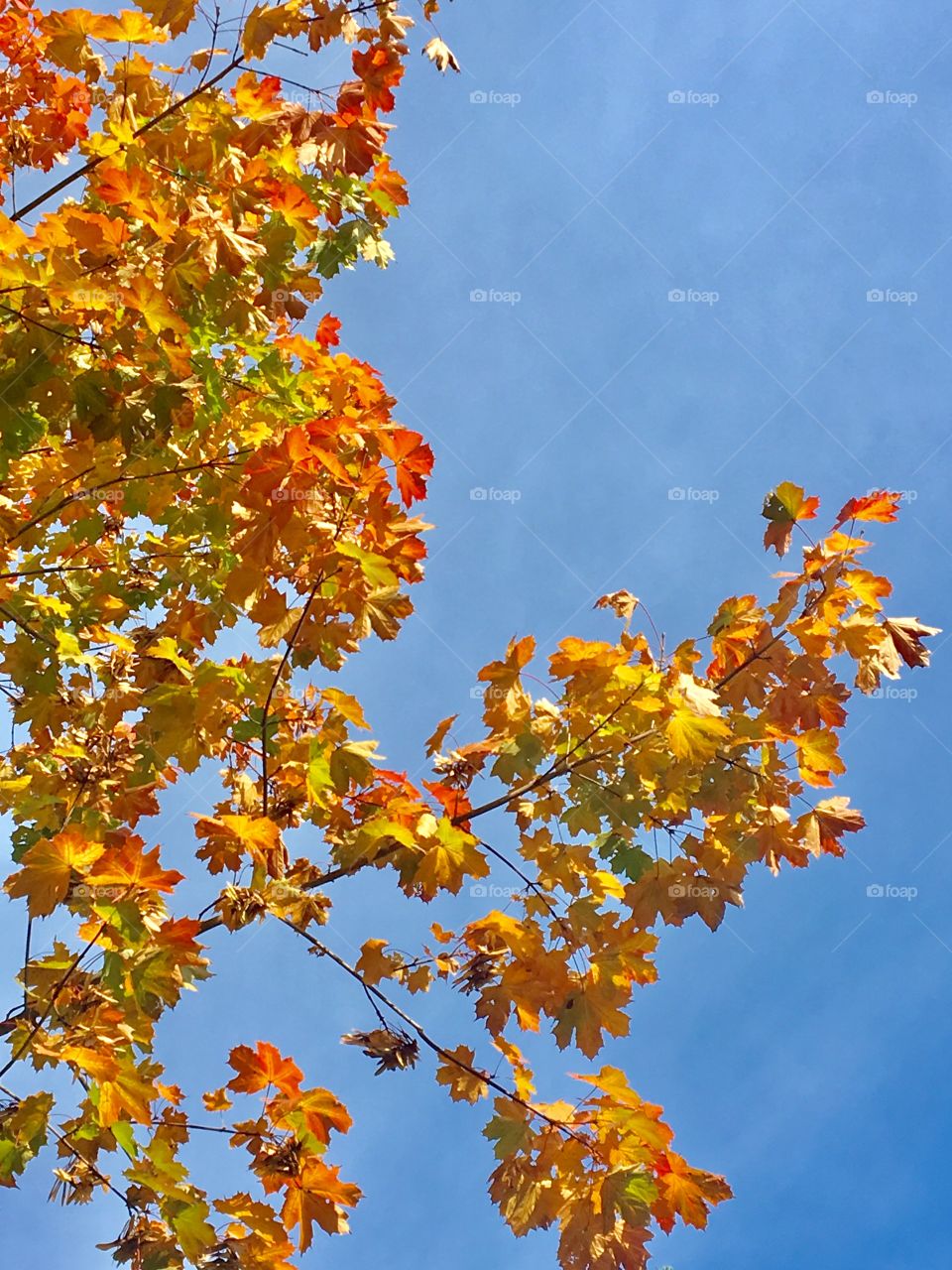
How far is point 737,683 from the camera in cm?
348

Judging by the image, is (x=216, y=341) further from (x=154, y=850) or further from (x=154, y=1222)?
(x=154, y=1222)

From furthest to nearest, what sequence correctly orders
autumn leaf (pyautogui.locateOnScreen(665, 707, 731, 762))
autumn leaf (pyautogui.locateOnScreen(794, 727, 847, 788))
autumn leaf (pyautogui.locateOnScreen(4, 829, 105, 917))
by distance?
autumn leaf (pyautogui.locateOnScreen(794, 727, 847, 788)) → autumn leaf (pyautogui.locateOnScreen(665, 707, 731, 762)) → autumn leaf (pyautogui.locateOnScreen(4, 829, 105, 917))

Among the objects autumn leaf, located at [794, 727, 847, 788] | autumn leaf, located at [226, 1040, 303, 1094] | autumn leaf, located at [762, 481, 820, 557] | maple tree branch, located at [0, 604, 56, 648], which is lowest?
autumn leaf, located at [226, 1040, 303, 1094]

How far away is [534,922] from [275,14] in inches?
132

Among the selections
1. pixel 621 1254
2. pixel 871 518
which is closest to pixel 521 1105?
pixel 621 1254

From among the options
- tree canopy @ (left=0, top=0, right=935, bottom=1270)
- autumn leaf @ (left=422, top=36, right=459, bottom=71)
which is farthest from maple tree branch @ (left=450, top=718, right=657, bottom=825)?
autumn leaf @ (left=422, top=36, right=459, bottom=71)

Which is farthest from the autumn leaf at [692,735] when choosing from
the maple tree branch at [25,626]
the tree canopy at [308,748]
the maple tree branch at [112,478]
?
the maple tree branch at [25,626]

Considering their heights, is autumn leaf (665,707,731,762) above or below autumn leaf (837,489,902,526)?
below

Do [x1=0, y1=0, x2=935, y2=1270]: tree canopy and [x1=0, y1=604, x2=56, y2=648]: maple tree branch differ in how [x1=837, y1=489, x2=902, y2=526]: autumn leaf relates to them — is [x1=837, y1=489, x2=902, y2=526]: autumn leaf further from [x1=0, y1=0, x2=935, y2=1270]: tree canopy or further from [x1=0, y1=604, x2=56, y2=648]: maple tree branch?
[x1=0, y1=604, x2=56, y2=648]: maple tree branch

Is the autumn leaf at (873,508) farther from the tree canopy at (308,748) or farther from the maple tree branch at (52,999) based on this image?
the maple tree branch at (52,999)

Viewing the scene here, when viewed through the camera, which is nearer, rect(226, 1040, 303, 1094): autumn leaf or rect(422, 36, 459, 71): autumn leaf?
rect(226, 1040, 303, 1094): autumn leaf

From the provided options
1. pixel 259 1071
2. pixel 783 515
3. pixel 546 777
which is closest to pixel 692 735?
pixel 546 777

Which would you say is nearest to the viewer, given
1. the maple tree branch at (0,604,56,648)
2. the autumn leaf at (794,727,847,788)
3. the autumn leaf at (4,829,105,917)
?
the autumn leaf at (4,829,105,917)

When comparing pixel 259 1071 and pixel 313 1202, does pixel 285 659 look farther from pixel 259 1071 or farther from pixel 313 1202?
pixel 313 1202
